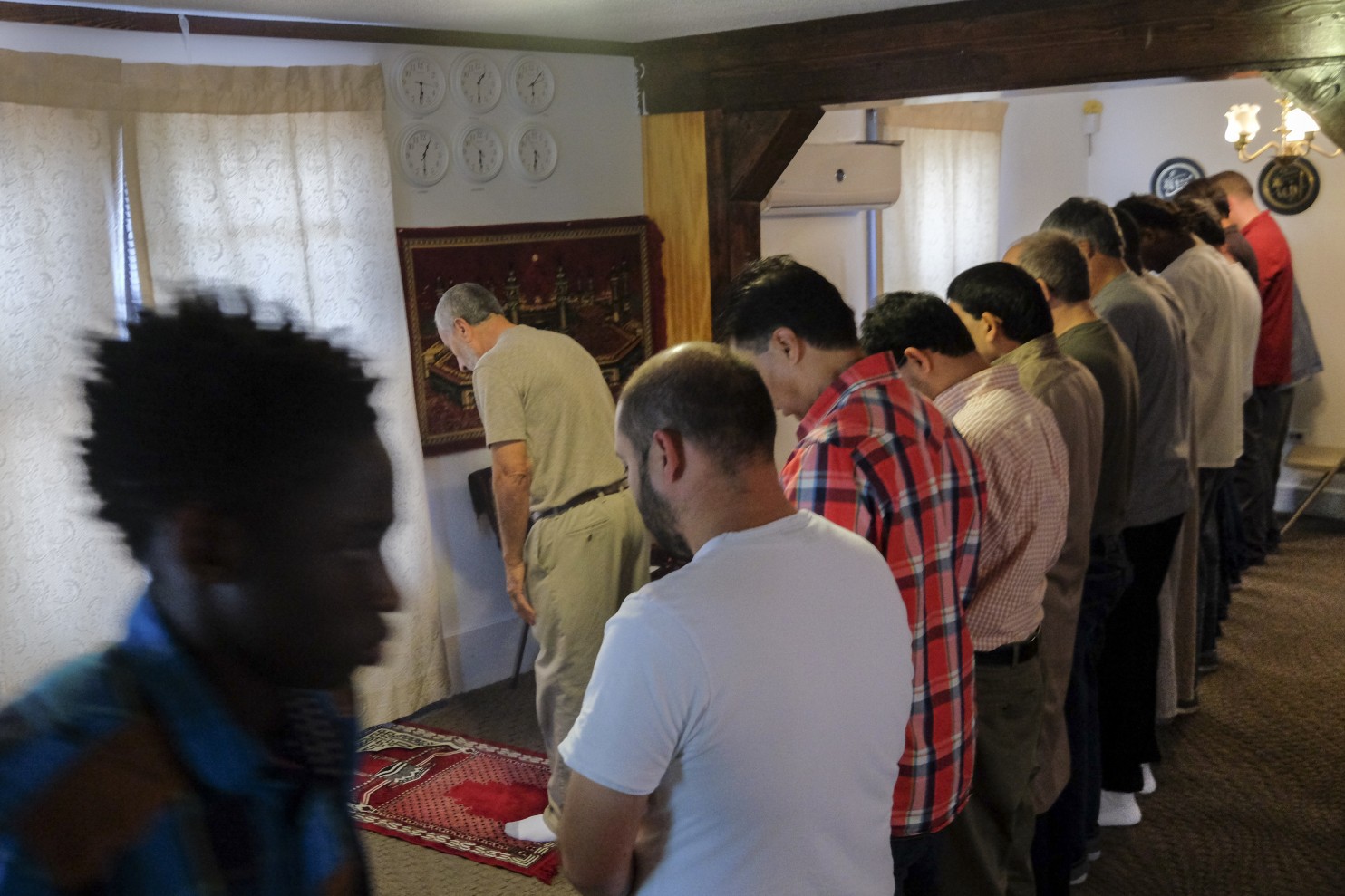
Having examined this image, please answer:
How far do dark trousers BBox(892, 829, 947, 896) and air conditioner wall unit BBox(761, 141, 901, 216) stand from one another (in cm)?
377

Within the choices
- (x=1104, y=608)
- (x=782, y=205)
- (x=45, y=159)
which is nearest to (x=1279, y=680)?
(x=1104, y=608)

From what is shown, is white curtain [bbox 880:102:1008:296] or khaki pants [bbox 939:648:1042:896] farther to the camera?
white curtain [bbox 880:102:1008:296]

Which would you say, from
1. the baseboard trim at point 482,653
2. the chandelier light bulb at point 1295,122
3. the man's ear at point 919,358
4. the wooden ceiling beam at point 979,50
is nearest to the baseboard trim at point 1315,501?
the chandelier light bulb at point 1295,122

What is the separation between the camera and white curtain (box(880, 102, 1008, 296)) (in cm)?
644

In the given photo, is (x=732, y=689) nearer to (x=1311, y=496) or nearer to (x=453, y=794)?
(x=453, y=794)

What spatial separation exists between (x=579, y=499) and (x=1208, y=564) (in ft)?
8.26

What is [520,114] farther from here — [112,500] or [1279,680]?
[112,500]

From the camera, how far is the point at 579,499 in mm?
3416

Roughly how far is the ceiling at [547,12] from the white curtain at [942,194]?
224 cm

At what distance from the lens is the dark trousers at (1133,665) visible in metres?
3.38

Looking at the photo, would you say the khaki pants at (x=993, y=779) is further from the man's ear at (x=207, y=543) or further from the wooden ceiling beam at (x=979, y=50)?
the wooden ceiling beam at (x=979, y=50)

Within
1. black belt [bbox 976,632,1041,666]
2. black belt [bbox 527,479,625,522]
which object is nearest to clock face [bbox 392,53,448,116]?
black belt [bbox 527,479,625,522]

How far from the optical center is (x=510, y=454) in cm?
334

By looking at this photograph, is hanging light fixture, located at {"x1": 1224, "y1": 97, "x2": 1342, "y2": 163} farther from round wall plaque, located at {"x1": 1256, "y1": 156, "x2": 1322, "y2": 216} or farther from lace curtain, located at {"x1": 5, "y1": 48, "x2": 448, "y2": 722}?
lace curtain, located at {"x1": 5, "y1": 48, "x2": 448, "y2": 722}
